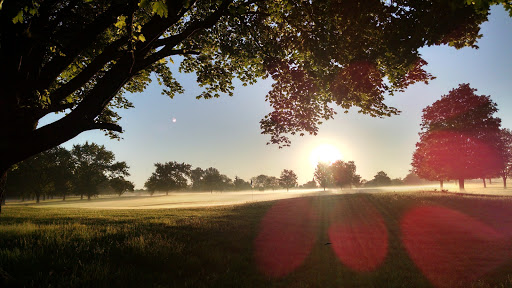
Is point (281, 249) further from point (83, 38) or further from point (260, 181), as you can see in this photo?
point (260, 181)

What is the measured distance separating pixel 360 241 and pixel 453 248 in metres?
3.27

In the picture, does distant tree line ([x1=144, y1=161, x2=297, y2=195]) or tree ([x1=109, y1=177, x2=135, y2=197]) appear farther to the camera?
distant tree line ([x1=144, y1=161, x2=297, y2=195])

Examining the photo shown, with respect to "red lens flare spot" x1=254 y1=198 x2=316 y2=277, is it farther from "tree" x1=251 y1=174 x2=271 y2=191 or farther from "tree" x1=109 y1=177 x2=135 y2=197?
"tree" x1=251 y1=174 x2=271 y2=191

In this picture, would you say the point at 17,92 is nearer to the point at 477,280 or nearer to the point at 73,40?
the point at 73,40

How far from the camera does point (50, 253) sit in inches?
235

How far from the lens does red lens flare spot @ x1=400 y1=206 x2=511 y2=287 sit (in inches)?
251

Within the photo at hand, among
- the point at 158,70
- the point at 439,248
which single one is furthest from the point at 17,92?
→ the point at 439,248

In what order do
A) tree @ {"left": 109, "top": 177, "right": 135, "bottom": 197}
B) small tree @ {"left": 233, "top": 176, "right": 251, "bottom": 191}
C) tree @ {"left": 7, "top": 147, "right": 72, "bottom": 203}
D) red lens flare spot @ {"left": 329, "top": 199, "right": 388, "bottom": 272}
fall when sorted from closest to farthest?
red lens flare spot @ {"left": 329, "top": 199, "right": 388, "bottom": 272}, tree @ {"left": 7, "top": 147, "right": 72, "bottom": 203}, tree @ {"left": 109, "top": 177, "right": 135, "bottom": 197}, small tree @ {"left": 233, "top": 176, "right": 251, "bottom": 191}

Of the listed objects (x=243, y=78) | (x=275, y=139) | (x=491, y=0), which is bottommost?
(x=275, y=139)

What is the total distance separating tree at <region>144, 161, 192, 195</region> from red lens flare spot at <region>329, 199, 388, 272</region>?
8623cm

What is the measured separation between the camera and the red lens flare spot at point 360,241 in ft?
23.9

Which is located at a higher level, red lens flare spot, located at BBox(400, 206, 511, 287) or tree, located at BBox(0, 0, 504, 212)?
tree, located at BBox(0, 0, 504, 212)

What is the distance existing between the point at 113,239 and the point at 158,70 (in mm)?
9233

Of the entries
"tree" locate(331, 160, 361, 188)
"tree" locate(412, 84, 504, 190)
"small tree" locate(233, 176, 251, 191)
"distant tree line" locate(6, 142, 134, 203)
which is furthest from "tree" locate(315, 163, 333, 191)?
"small tree" locate(233, 176, 251, 191)
